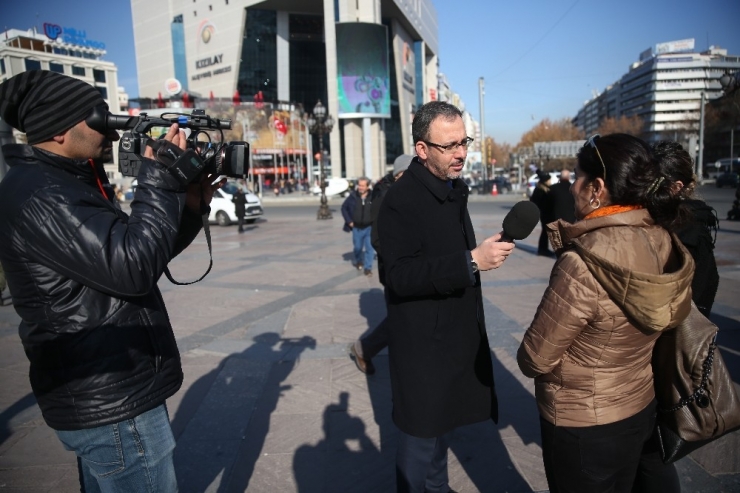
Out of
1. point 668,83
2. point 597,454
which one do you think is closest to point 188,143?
point 597,454

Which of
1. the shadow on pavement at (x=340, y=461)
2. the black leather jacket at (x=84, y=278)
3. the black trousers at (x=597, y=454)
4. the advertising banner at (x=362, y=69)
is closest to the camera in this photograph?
the black leather jacket at (x=84, y=278)

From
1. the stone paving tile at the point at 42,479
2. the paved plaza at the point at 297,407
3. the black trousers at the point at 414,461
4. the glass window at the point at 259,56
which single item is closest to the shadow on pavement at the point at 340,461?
the paved plaza at the point at 297,407

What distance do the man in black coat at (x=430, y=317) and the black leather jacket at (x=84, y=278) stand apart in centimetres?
99

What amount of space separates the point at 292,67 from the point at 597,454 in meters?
70.1

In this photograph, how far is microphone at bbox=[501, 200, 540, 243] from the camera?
1.75m

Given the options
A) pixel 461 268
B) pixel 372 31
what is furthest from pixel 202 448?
pixel 372 31

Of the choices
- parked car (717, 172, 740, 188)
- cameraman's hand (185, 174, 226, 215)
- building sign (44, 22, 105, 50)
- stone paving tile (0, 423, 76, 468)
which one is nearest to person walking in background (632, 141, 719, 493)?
cameraman's hand (185, 174, 226, 215)

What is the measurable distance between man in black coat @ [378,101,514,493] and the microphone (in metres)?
0.26

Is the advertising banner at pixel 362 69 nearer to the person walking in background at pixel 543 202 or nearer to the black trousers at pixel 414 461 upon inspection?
the person walking in background at pixel 543 202

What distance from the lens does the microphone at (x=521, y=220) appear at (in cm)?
175

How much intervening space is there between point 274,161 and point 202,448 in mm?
60535

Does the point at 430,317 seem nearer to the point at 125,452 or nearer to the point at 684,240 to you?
the point at 125,452

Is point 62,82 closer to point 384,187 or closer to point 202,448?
point 202,448

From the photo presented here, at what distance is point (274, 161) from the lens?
6116 cm
